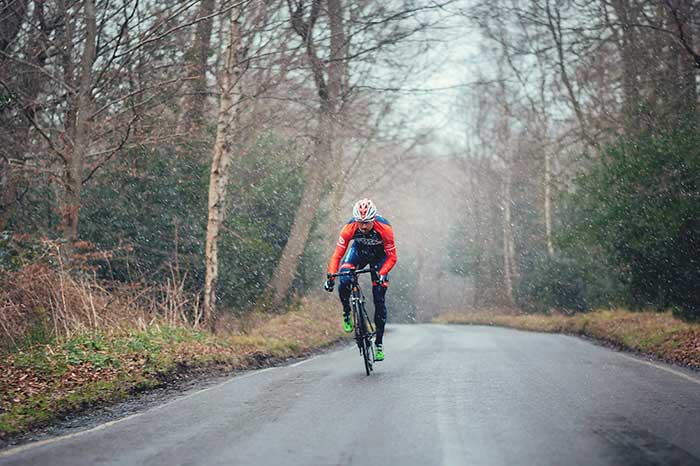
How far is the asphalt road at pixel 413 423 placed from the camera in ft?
19.3

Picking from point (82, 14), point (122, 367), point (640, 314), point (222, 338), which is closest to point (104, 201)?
point (82, 14)

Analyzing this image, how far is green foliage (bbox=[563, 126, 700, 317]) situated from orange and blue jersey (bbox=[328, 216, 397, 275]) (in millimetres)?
8780

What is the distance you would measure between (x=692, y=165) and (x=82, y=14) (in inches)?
515

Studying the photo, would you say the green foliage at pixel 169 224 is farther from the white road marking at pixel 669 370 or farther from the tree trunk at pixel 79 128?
the white road marking at pixel 669 370

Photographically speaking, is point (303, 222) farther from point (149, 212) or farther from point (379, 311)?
point (379, 311)

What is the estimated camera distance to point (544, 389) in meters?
9.23

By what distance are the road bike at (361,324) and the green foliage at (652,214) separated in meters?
9.22

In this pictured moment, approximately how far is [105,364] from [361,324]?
3461mm

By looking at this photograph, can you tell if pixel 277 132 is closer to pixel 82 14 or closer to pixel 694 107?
pixel 82 14

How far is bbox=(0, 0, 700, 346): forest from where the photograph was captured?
1427cm

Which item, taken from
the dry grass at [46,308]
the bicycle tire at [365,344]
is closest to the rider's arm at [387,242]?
the bicycle tire at [365,344]

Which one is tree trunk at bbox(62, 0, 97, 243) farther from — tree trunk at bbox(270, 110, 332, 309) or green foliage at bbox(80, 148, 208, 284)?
tree trunk at bbox(270, 110, 332, 309)

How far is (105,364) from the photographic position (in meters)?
10.2

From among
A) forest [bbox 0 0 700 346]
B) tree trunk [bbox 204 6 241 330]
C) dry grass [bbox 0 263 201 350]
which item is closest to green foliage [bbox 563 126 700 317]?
forest [bbox 0 0 700 346]
